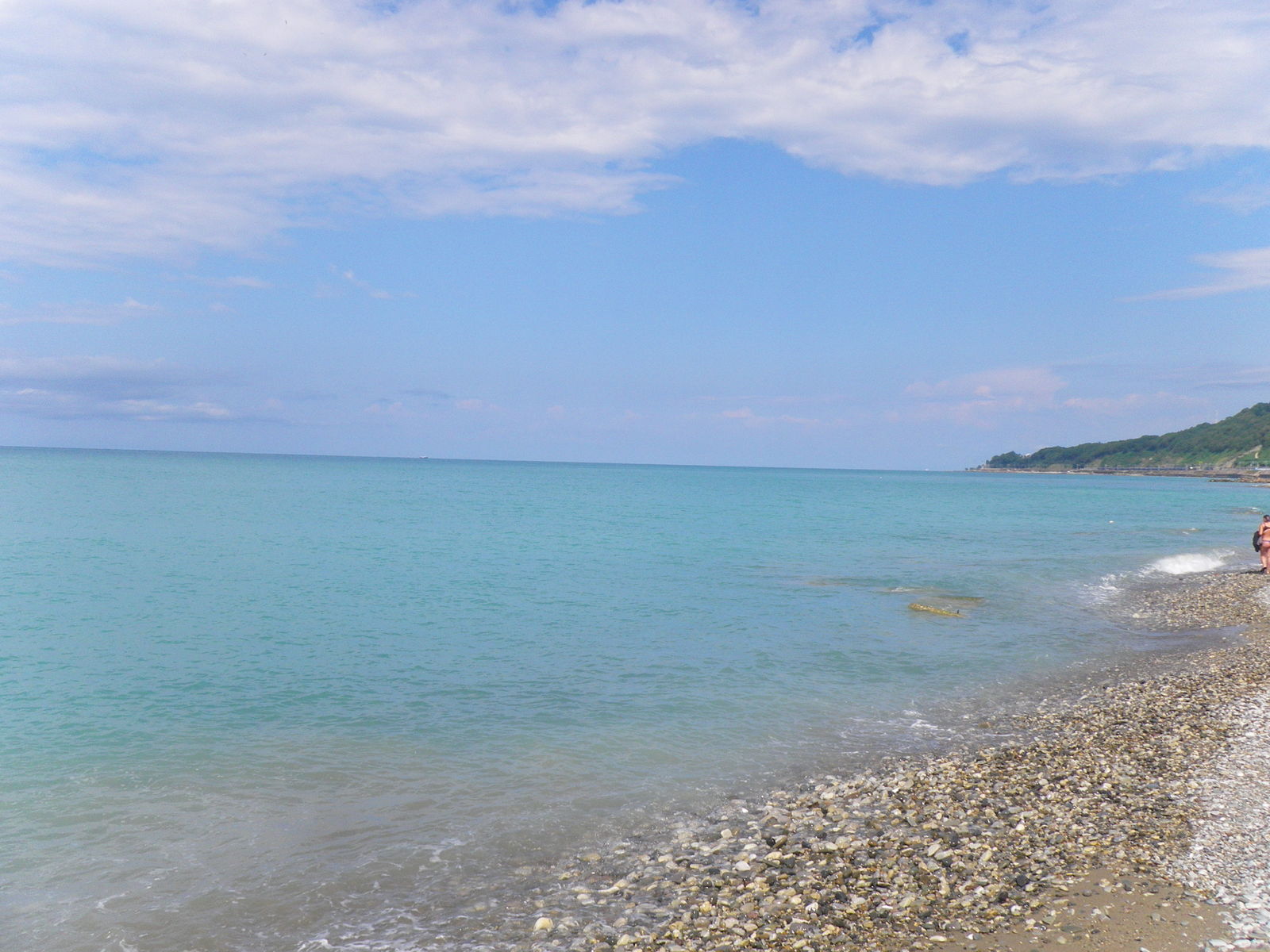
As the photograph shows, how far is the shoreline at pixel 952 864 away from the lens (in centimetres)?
872

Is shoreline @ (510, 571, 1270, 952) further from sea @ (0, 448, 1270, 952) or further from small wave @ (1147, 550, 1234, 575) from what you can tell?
small wave @ (1147, 550, 1234, 575)

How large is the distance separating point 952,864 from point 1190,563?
47.9m

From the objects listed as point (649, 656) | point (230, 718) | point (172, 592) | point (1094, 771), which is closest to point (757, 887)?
point (1094, 771)

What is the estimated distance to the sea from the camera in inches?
419

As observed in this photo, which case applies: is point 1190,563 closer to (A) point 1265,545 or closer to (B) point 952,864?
(A) point 1265,545

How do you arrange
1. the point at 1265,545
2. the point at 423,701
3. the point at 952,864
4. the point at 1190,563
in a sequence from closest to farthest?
the point at 952,864 → the point at 423,701 → the point at 1265,545 → the point at 1190,563

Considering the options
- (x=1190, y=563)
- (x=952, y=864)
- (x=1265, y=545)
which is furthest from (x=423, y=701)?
(x=1190, y=563)

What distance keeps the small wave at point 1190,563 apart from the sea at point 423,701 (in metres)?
0.50

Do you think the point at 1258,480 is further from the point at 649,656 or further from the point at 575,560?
the point at 649,656

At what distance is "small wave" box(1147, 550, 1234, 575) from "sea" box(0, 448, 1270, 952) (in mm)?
499

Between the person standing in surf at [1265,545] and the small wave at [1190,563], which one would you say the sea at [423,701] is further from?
the person standing in surf at [1265,545]

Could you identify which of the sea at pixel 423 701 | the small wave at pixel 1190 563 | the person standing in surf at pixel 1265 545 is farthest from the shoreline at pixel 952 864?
the small wave at pixel 1190 563

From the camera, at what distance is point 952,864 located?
33.6 ft

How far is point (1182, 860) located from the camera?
998 cm
